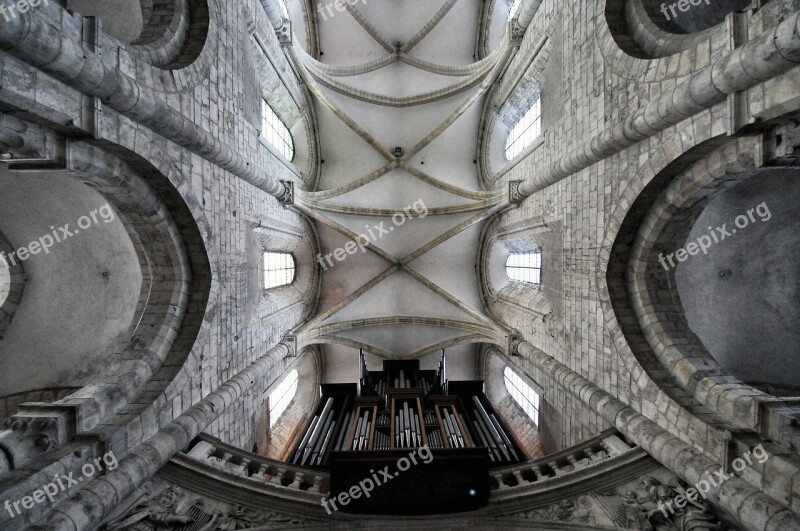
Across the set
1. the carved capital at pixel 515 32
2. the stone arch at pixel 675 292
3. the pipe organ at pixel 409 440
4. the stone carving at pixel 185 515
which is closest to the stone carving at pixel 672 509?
the stone arch at pixel 675 292

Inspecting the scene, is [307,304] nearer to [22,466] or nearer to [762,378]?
[22,466]


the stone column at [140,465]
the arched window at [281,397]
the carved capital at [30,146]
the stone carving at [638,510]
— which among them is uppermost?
the carved capital at [30,146]

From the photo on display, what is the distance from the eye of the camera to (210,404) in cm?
658

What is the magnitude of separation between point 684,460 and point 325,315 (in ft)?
34.0

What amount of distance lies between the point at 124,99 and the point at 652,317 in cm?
817

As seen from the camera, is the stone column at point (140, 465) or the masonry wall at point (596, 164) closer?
the stone column at point (140, 465)

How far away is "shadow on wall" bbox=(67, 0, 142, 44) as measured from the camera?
677cm

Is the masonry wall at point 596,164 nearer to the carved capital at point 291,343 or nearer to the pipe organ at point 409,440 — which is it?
the pipe organ at point 409,440

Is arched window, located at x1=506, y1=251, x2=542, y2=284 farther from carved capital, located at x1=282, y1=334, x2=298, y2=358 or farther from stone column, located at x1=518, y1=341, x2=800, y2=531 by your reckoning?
carved capital, located at x1=282, y1=334, x2=298, y2=358

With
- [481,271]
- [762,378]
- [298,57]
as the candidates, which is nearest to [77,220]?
[298,57]

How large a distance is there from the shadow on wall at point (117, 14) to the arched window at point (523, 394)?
1273 cm

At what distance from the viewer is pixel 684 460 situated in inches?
194

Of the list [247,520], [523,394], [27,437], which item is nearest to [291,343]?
[247,520]

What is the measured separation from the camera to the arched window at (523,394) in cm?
1135
